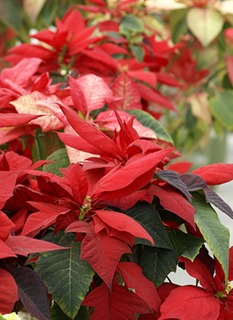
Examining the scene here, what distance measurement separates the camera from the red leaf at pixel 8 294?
472 millimetres

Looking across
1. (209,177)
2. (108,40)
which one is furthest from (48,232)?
(108,40)

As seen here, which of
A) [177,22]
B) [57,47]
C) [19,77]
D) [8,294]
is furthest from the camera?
[177,22]

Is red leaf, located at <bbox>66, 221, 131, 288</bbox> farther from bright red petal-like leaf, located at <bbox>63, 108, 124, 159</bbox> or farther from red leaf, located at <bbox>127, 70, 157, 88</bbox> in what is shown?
red leaf, located at <bbox>127, 70, 157, 88</bbox>

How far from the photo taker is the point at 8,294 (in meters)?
0.47

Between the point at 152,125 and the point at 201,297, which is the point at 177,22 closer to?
the point at 152,125

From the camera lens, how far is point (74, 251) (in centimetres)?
53

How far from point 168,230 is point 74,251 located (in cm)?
10

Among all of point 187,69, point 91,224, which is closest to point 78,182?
point 91,224

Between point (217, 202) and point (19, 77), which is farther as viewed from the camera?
point (19, 77)

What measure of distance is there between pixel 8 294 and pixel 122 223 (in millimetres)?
98

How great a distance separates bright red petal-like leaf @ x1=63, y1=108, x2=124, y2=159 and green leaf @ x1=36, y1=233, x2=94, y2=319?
9 cm

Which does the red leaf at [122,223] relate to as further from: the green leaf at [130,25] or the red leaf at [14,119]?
the green leaf at [130,25]

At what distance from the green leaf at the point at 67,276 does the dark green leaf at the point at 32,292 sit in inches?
0.4

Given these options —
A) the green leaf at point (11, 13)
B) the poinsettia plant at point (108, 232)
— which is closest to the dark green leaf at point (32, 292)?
the poinsettia plant at point (108, 232)
